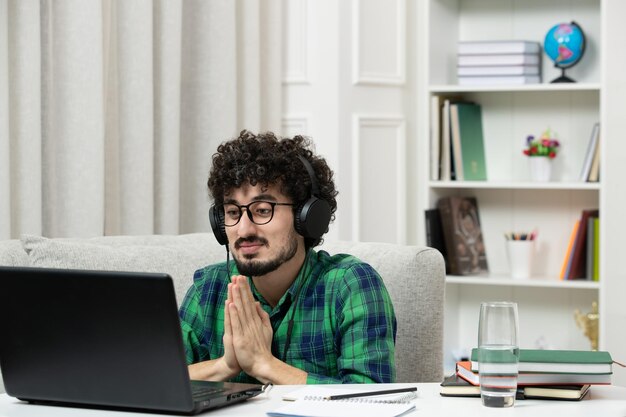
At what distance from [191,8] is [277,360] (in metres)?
1.77

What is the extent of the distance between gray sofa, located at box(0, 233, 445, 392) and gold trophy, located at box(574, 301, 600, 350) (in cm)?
161

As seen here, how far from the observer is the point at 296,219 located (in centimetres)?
187

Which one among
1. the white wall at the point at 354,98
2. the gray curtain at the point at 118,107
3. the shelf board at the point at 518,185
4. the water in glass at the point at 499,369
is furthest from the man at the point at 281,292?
the shelf board at the point at 518,185

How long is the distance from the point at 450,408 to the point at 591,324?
231cm

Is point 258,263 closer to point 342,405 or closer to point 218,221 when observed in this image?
point 218,221

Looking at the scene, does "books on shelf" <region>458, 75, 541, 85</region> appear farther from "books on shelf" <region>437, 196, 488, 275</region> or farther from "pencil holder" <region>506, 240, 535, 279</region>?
"pencil holder" <region>506, 240, 535, 279</region>

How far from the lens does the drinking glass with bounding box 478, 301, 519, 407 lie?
1356 millimetres

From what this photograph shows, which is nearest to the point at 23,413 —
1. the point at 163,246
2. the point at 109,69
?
the point at 163,246

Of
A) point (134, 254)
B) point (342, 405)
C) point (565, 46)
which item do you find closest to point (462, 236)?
point (565, 46)

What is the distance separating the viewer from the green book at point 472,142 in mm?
3711

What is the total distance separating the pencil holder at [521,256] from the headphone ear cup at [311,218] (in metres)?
Answer: 1.89

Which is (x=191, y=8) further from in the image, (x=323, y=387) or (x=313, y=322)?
(x=323, y=387)

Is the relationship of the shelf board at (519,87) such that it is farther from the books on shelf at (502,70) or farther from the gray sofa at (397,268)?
the gray sofa at (397,268)

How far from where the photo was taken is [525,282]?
3568 mm
